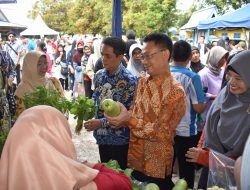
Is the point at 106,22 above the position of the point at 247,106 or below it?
above

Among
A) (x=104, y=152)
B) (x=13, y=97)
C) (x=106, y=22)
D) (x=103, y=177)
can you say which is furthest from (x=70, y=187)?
(x=106, y=22)

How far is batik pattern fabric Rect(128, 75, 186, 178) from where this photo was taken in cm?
240

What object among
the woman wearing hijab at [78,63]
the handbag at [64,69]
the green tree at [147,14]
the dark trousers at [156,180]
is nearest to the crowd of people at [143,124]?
the dark trousers at [156,180]

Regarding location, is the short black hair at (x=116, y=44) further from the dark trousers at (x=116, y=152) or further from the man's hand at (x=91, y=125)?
the dark trousers at (x=116, y=152)

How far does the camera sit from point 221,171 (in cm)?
210

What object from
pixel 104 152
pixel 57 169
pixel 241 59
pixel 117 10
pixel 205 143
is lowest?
pixel 104 152

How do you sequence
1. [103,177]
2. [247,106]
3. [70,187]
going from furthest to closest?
[247,106] < [103,177] < [70,187]

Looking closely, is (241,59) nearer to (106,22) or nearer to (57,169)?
(57,169)

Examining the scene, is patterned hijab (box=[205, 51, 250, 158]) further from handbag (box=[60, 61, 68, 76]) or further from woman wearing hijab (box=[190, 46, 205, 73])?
handbag (box=[60, 61, 68, 76])

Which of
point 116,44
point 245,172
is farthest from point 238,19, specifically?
point 245,172

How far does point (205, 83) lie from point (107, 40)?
177 cm

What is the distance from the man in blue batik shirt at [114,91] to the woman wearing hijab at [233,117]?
0.85m

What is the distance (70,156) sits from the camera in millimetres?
1526

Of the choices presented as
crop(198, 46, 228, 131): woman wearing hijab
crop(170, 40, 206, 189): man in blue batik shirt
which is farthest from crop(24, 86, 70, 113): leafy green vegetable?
crop(198, 46, 228, 131): woman wearing hijab
